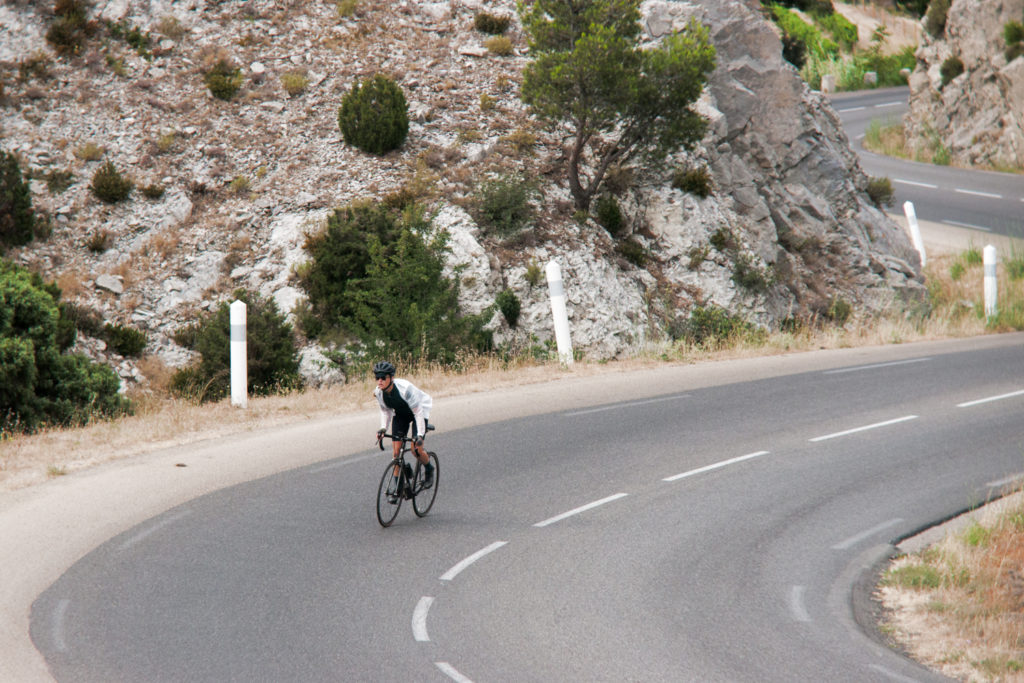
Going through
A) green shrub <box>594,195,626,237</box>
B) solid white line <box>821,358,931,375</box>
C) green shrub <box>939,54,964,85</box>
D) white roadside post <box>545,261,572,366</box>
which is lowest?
solid white line <box>821,358,931,375</box>

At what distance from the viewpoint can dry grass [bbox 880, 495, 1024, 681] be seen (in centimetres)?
643

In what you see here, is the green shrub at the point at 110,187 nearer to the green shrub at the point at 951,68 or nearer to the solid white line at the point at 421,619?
the solid white line at the point at 421,619

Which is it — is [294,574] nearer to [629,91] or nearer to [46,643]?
[46,643]

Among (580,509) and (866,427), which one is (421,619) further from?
(866,427)

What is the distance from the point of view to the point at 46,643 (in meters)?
6.36

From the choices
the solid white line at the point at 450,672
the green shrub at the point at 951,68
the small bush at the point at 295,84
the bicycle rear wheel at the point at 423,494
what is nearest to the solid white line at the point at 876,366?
the bicycle rear wheel at the point at 423,494

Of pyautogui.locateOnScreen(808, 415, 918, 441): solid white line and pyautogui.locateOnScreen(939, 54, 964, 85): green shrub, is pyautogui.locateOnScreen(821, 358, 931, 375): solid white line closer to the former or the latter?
pyautogui.locateOnScreen(808, 415, 918, 441): solid white line

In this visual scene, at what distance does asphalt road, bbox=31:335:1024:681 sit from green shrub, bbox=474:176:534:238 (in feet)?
25.8

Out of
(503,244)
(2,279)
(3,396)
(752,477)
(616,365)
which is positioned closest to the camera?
(752,477)

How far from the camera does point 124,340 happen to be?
64.6 feet

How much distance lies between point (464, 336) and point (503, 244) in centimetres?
336

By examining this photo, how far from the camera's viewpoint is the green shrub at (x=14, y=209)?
21.5 metres

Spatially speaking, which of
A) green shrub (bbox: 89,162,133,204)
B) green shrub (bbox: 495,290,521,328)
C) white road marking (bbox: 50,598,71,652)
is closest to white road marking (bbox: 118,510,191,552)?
white road marking (bbox: 50,598,71,652)

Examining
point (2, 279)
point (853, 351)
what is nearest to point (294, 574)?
point (2, 279)
